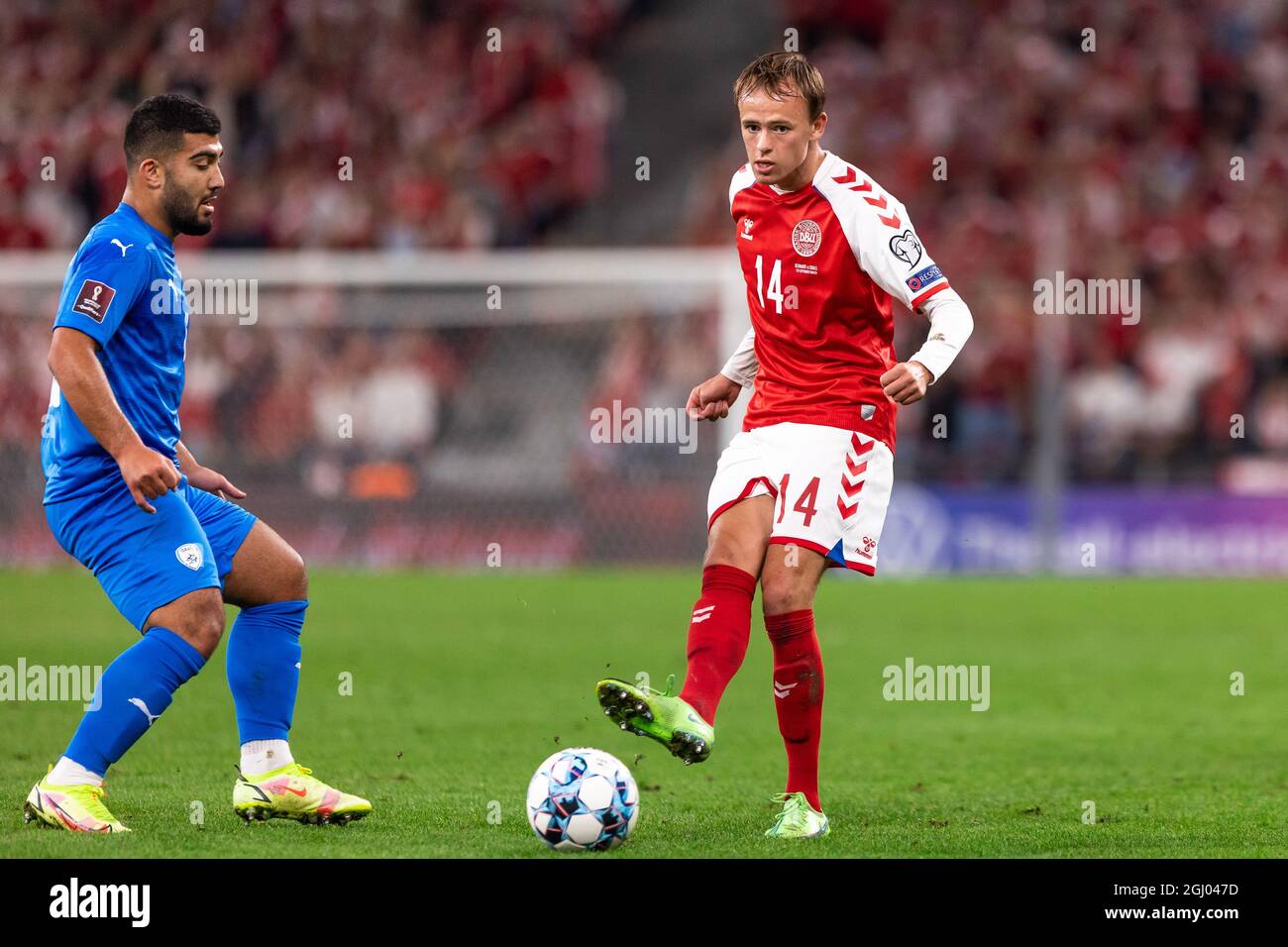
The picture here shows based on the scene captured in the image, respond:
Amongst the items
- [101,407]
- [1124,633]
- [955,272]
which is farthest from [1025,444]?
[101,407]

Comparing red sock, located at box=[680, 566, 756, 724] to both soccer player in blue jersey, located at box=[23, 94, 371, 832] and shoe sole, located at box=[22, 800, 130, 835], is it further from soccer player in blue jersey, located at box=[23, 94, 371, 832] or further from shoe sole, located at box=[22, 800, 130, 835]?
shoe sole, located at box=[22, 800, 130, 835]

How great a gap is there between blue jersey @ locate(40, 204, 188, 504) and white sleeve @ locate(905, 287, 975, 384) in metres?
2.22

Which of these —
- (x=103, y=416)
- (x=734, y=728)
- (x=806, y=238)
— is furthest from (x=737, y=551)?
(x=734, y=728)

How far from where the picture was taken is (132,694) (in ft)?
17.5

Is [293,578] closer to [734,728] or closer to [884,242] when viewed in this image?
[884,242]

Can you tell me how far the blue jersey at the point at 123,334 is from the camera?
5.32 metres

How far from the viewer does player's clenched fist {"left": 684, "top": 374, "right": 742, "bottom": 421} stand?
612 cm

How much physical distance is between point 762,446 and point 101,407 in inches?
77.3

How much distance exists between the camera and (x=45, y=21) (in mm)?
19656

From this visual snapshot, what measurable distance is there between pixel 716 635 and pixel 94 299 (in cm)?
203

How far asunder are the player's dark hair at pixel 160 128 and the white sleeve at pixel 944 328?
225 centimetres

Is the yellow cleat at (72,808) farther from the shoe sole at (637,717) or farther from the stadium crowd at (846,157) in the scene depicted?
the stadium crowd at (846,157)

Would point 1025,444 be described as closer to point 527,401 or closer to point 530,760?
point 527,401

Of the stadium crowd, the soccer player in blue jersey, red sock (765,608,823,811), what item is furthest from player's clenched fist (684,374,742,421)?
the stadium crowd
